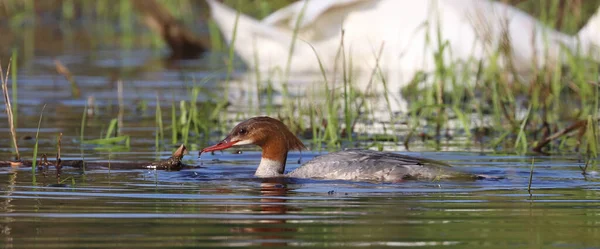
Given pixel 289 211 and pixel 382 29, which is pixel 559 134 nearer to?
pixel 289 211

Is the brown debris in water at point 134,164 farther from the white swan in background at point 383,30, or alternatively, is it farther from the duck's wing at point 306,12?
the white swan in background at point 383,30

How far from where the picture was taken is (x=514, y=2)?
14.3m

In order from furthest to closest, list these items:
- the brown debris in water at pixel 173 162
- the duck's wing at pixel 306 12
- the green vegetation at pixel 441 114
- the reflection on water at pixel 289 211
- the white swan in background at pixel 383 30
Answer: the white swan in background at pixel 383 30 < the duck's wing at pixel 306 12 < the green vegetation at pixel 441 114 < the brown debris in water at pixel 173 162 < the reflection on water at pixel 289 211

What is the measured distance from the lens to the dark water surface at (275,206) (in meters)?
4.56

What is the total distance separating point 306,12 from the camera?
1251cm

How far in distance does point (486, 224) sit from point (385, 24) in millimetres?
8454

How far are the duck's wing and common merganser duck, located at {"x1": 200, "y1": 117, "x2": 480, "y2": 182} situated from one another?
5.38 meters

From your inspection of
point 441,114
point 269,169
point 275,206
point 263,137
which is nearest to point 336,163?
point 269,169

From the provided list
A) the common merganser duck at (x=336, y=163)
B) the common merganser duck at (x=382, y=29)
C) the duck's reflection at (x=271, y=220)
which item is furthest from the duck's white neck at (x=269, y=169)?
the common merganser duck at (x=382, y=29)

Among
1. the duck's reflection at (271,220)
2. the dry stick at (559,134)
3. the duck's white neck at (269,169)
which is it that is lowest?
the duck's reflection at (271,220)

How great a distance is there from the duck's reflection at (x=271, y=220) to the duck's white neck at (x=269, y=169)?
0.34 meters

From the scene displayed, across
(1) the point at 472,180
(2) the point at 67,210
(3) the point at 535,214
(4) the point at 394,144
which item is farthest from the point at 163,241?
(4) the point at 394,144

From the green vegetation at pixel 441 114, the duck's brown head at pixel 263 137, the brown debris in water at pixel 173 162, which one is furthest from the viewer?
the green vegetation at pixel 441 114

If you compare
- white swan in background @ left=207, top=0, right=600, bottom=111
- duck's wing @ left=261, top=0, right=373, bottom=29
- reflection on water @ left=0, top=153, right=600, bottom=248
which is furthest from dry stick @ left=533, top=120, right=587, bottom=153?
duck's wing @ left=261, top=0, right=373, bottom=29
